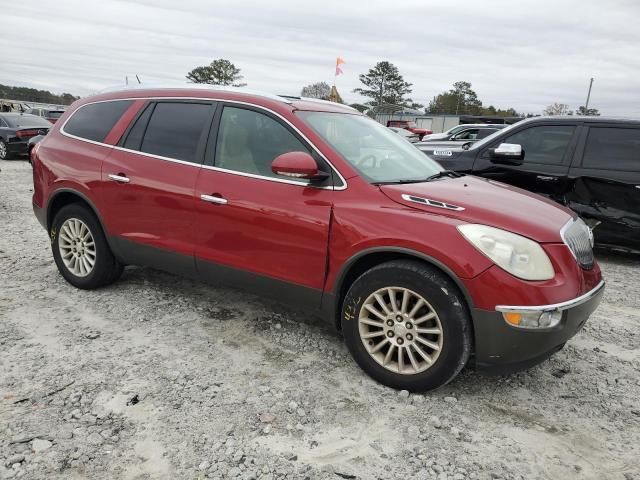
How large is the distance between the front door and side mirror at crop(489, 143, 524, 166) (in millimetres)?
3318

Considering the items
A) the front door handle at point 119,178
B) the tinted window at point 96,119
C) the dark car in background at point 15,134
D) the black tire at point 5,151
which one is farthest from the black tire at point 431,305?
the black tire at point 5,151

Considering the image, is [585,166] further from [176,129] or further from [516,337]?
[176,129]

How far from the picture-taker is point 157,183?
3855 mm

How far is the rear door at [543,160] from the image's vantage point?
6113mm

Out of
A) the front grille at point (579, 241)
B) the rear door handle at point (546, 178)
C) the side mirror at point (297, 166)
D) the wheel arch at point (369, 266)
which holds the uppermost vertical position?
the side mirror at point (297, 166)

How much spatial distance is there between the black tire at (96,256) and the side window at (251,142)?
142cm

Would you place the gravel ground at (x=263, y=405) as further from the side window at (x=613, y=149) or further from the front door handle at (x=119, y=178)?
the side window at (x=613, y=149)

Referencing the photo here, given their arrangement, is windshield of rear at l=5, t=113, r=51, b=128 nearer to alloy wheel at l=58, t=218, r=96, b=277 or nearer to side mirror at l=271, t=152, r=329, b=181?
alloy wheel at l=58, t=218, r=96, b=277

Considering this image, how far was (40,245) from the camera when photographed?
19.7 feet

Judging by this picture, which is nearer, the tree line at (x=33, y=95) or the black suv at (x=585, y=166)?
the black suv at (x=585, y=166)

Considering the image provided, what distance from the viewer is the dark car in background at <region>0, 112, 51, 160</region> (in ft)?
49.9

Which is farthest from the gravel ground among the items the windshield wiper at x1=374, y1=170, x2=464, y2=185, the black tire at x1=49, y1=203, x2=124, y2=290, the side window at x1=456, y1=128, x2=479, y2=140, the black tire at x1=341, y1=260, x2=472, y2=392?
the side window at x1=456, y1=128, x2=479, y2=140

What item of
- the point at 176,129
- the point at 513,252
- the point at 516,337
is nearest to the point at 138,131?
the point at 176,129

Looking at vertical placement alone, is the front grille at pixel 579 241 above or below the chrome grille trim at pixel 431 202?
below
